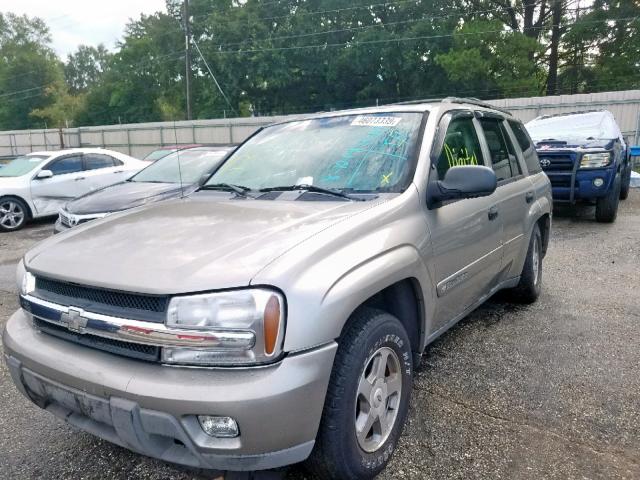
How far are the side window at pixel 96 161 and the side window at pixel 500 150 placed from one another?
8.56 meters

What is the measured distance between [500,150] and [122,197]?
4.56 m

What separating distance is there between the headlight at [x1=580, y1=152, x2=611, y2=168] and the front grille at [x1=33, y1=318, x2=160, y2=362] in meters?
7.77

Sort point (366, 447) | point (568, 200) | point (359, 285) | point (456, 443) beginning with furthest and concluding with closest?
point (568, 200) < point (456, 443) < point (366, 447) < point (359, 285)

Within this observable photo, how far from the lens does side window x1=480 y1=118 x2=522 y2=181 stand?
12.1ft

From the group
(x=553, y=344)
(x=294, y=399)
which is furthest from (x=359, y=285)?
(x=553, y=344)

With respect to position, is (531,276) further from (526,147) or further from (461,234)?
(461,234)

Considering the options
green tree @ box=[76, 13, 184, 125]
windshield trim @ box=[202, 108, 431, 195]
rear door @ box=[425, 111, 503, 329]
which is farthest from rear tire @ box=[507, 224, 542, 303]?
green tree @ box=[76, 13, 184, 125]

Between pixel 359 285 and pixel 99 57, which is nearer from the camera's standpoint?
pixel 359 285

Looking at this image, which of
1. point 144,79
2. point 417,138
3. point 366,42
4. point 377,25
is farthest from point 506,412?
point 144,79

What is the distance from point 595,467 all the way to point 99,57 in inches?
3786

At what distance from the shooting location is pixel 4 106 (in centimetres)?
6738

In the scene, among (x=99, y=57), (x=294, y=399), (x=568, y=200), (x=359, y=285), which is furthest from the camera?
(x=99, y=57)

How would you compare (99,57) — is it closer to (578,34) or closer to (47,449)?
(578,34)

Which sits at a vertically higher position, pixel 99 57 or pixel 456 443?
pixel 99 57
